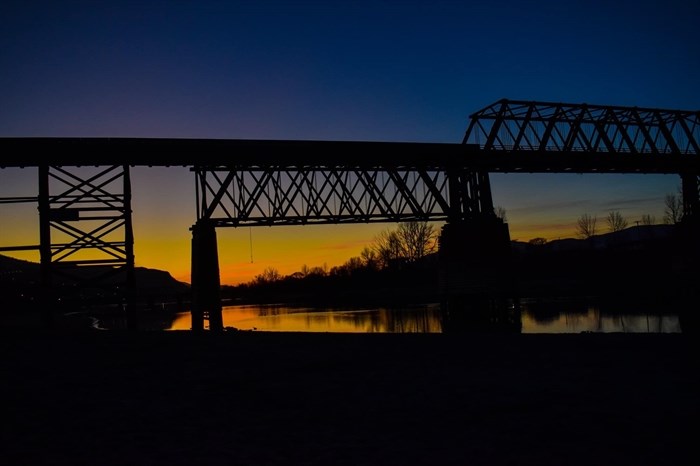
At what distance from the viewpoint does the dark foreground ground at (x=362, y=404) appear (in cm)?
575

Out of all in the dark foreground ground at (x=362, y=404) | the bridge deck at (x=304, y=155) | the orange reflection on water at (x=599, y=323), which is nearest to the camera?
the dark foreground ground at (x=362, y=404)

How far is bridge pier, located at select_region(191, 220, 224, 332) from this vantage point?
31188 mm

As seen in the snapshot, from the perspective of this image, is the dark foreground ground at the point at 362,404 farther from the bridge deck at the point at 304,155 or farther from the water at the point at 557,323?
the water at the point at 557,323

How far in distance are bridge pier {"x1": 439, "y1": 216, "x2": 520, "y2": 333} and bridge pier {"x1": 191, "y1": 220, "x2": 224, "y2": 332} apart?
590 inches

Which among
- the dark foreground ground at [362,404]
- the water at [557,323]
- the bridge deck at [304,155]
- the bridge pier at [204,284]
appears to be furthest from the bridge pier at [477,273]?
the dark foreground ground at [362,404]

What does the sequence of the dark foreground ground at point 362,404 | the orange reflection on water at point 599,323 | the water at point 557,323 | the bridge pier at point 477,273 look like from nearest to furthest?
the dark foreground ground at point 362,404, the orange reflection on water at point 599,323, the water at point 557,323, the bridge pier at point 477,273

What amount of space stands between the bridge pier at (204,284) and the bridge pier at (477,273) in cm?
1499

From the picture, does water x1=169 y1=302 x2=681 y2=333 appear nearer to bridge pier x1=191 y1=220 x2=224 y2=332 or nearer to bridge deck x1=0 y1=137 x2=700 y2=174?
bridge pier x1=191 y1=220 x2=224 y2=332

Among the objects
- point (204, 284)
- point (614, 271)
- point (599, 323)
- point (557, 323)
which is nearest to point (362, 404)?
point (204, 284)

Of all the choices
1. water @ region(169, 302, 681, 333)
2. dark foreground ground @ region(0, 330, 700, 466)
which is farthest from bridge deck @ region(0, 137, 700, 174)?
dark foreground ground @ region(0, 330, 700, 466)

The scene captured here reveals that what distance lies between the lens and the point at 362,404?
7.71 metres

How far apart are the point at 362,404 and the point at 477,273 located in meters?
32.5

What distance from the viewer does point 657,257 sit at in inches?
3504

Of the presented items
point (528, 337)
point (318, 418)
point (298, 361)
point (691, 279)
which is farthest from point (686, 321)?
point (318, 418)
